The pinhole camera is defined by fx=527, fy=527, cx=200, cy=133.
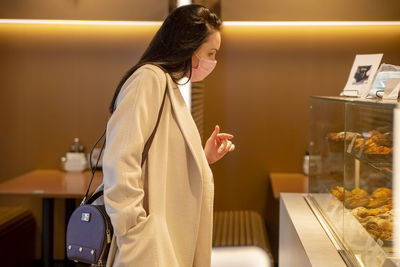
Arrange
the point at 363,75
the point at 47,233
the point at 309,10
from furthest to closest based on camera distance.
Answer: the point at 309,10, the point at 47,233, the point at 363,75

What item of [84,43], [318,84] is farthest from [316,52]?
[84,43]

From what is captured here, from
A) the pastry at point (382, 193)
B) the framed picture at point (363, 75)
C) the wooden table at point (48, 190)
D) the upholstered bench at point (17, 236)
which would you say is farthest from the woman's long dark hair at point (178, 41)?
the upholstered bench at point (17, 236)

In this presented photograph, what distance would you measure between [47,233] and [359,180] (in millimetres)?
2611

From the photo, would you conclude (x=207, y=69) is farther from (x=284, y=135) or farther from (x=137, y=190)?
(x=284, y=135)

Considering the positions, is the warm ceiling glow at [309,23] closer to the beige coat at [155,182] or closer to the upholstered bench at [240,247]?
the upholstered bench at [240,247]

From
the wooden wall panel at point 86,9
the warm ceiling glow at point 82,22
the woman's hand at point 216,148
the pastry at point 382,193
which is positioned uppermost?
the wooden wall panel at point 86,9

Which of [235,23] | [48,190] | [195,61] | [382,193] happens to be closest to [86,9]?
[235,23]

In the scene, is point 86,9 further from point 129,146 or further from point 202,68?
point 129,146

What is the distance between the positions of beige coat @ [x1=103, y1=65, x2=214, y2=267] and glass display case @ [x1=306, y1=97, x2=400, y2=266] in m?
0.52

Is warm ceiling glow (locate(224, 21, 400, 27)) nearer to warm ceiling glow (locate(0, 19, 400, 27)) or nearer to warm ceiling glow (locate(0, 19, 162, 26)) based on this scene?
warm ceiling glow (locate(0, 19, 400, 27))

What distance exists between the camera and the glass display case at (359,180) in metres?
1.55

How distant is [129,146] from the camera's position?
1.57 meters

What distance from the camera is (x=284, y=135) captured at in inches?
185

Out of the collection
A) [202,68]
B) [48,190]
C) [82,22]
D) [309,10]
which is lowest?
[48,190]
